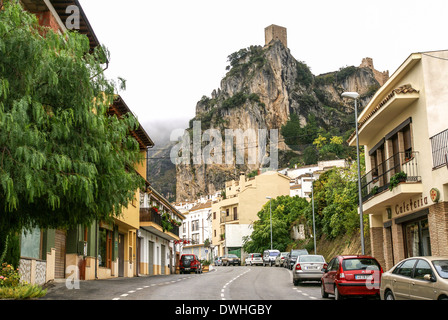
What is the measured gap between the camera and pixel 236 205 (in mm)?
87625

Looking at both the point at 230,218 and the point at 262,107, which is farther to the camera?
the point at 262,107

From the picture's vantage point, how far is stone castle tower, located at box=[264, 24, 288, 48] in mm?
155625

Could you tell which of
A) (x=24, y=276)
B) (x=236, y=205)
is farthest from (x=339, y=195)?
(x=236, y=205)

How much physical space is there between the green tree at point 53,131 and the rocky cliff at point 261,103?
395 feet

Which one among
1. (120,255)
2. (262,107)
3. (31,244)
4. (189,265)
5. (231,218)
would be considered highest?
(262,107)

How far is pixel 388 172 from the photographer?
946 inches

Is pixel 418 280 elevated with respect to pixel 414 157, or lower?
lower

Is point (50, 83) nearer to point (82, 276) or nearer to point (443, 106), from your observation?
point (443, 106)

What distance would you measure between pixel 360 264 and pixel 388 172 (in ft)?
28.2

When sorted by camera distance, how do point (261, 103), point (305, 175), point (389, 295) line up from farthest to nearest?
point (261, 103), point (305, 175), point (389, 295)

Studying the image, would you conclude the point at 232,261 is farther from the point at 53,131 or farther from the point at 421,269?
the point at 53,131

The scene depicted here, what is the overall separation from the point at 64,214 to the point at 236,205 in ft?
246

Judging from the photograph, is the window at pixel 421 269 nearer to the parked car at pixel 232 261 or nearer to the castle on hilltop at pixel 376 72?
the parked car at pixel 232 261

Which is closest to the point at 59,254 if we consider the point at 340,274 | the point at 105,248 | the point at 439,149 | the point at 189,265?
the point at 105,248
